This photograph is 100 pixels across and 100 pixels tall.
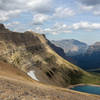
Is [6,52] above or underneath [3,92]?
above

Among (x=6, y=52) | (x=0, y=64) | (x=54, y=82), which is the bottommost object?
(x=54, y=82)

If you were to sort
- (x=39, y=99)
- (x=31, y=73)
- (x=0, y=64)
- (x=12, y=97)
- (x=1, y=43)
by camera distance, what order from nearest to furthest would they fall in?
(x=12, y=97) < (x=39, y=99) < (x=0, y=64) < (x=31, y=73) < (x=1, y=43)

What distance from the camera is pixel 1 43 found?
651 ft

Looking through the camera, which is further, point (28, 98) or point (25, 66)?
point (25, 66)

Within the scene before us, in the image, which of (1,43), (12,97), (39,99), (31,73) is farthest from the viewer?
(1,43)

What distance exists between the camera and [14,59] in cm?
19400

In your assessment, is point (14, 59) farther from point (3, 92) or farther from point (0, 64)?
point (3, 92)

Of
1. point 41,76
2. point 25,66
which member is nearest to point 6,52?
point 25,66

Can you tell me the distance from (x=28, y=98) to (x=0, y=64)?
197 ft

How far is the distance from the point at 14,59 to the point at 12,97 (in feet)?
573

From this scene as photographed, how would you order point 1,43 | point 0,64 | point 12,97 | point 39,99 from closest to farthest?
point 12,97 < point 39,99 < point 0,64 < point 1,43

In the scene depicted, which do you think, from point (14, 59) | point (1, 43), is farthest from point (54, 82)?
point (1, 43)

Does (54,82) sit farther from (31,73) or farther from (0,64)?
(0,64)

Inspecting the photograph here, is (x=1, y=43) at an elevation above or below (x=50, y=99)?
above
